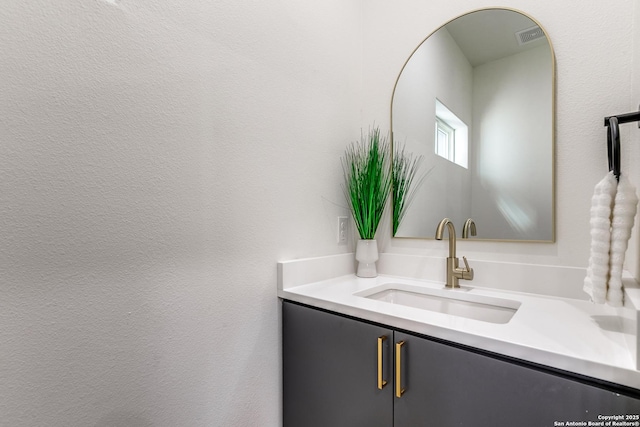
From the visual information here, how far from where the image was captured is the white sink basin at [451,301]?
1.01 m

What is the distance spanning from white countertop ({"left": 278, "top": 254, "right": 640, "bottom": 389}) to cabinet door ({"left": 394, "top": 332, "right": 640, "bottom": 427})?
30mm

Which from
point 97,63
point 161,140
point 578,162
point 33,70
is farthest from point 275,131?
point 578,162

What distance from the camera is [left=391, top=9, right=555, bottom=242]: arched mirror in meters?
1.06

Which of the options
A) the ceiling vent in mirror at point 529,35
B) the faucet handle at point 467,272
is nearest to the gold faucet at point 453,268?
the faucet handle at point 467,272

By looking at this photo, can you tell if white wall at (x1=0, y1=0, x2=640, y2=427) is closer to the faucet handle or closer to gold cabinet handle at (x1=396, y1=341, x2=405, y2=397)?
the faucet handle

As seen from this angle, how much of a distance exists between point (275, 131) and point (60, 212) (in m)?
0.68

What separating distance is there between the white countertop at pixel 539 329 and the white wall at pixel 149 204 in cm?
31

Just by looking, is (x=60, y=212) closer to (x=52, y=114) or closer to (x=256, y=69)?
(x=52, y=114)

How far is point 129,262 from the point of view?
0.78 m

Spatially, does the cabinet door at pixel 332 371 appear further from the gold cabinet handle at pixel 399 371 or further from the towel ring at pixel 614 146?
the towel ring at pixel 614 146

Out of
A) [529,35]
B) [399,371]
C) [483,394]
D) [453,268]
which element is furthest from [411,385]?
[529,35]

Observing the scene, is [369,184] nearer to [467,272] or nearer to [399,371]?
[467,272]

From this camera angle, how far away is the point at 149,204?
0.81 metres

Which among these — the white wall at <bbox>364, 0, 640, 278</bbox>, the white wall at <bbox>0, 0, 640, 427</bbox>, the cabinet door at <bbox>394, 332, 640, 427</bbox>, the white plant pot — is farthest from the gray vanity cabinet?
the white wall at <bbox>364, 0, 640, 278</bbox>
